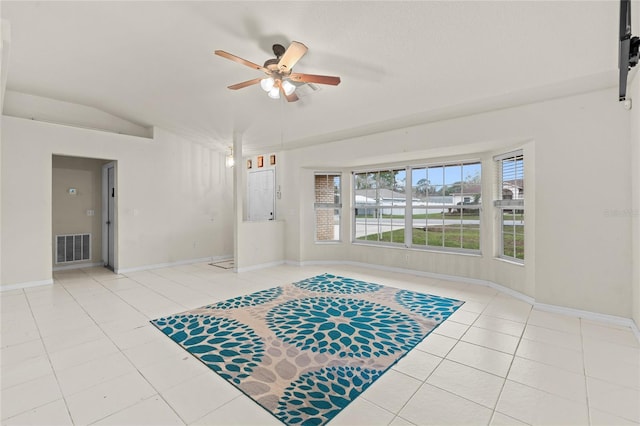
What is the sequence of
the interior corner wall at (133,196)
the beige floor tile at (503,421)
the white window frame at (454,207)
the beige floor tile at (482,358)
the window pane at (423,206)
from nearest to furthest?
the beige floor tile at (503,421) < the beige floor tile at (482,358) < the interior corner wall at (133,196) < the white window frame at (454,207) < the window pane at (423,206)

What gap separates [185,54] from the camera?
3508mm

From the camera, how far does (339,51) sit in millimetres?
3086

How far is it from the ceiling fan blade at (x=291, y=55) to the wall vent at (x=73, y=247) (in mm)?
6104

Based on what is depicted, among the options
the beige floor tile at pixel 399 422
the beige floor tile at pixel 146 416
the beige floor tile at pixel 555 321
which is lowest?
the beige floor tile at pixel 399 422

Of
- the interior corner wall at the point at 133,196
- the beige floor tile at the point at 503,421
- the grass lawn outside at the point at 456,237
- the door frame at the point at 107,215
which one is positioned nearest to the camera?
the beige floor tile at the point at 503,421

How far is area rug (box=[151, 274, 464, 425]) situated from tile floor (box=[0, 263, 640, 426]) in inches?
4.7

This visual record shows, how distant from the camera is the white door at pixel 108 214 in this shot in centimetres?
597

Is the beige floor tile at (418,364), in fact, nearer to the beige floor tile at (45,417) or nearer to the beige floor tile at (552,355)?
the beige floor tile at (552,355)

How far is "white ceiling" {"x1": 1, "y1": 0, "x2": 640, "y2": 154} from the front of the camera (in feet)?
8.16

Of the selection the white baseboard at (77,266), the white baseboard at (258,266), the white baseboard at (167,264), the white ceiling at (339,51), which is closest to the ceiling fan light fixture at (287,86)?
the white ceiling at (339,51)

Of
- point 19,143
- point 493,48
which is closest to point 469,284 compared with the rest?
point 493,48

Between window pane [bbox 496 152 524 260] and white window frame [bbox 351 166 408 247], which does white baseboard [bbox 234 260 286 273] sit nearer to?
white window frame [bbox 351 166 408 247]

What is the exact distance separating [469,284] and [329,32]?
13.9 ft

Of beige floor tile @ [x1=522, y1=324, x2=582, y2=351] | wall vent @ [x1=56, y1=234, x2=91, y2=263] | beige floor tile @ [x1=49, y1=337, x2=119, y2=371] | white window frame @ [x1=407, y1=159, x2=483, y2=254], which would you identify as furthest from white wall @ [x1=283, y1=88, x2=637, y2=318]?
wall vent @ [x1=56, y1=234, x2=91, y2=263]
